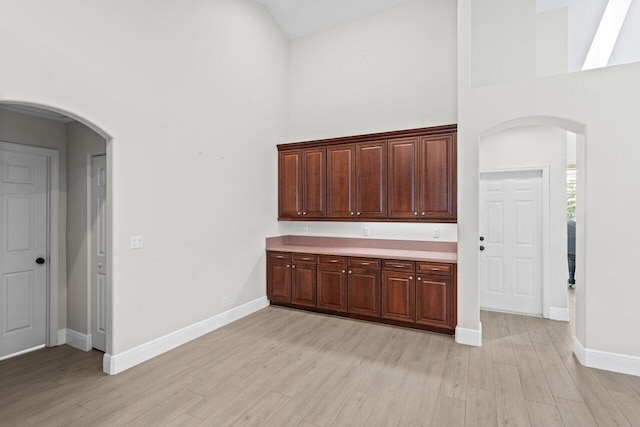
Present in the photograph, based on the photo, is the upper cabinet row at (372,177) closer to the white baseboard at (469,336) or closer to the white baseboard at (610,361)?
the white baseboard at (469,336)

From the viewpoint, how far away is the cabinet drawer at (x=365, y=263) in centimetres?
415

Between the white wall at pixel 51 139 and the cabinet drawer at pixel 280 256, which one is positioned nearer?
the white wall at pixel 51 139

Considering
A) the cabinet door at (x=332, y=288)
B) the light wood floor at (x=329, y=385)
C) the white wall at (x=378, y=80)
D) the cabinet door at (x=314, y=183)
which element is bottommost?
the light wood floor at (x=329, y=385)

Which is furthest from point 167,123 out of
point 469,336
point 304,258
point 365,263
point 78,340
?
point 469,336

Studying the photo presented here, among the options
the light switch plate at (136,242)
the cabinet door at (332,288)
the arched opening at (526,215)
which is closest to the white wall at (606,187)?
the arched opening at (526,215)

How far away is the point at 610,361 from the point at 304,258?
11.3 ft

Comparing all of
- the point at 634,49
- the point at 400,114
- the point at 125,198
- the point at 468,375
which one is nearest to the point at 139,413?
the point at 125,198

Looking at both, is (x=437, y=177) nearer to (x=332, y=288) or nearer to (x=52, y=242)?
(x=332, y=288)

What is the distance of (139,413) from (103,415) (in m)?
0.25

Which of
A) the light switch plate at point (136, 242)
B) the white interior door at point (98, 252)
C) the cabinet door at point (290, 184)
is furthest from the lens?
the cabinet door at point (290, 184)

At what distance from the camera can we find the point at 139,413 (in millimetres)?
2320

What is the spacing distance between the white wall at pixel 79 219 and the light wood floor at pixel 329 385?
0.46 m

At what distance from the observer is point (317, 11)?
198 inches

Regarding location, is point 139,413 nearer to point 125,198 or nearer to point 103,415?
point 103,415
